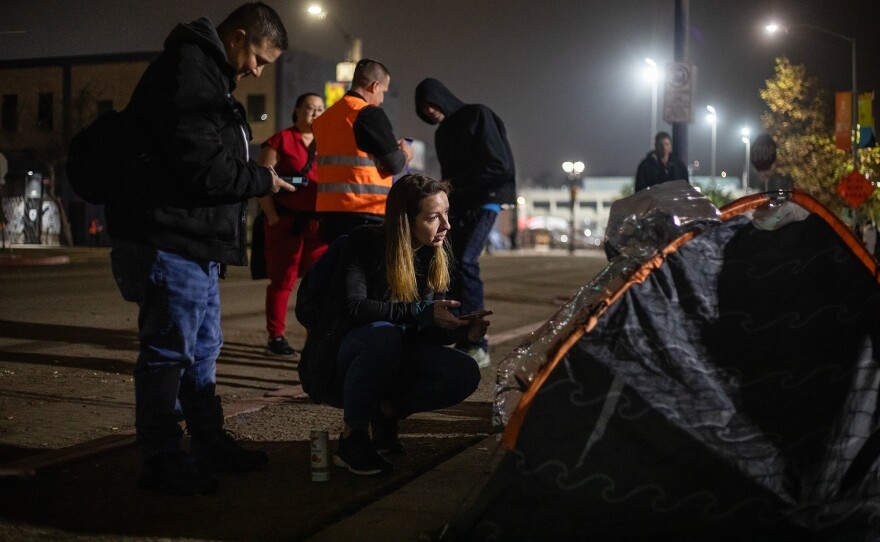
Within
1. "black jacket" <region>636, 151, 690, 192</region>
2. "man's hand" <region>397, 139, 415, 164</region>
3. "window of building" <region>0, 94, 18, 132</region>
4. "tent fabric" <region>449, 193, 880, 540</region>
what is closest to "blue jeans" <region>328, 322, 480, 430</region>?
"tent fabric" <region>449, 193, 880, 540</region>

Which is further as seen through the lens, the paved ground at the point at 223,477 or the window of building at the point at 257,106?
the window of building at the point at 257,106

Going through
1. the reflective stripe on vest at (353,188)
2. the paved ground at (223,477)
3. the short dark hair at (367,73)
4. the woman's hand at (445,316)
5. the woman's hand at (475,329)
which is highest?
the short dark hair at (367,73)

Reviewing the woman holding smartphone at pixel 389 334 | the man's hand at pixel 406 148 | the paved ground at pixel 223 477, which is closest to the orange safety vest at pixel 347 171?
the man's hand at pixel 406 148

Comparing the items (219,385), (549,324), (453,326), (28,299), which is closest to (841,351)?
(549,324)

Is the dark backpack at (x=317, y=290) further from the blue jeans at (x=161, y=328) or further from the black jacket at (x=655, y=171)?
the black jacket at (x=655, y=171)

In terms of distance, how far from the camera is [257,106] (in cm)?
5000

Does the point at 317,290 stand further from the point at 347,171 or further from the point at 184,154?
the point at 347,171

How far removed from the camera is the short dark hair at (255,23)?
352cm

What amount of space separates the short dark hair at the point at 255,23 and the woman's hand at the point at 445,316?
1154mm

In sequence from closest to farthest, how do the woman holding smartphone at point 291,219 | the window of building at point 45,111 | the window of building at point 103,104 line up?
1. the woman holding smartphone at point 291,219
2. the window of building at point 103,104
3. the window of building at point 45,111

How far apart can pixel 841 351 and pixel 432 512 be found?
1.40 meters

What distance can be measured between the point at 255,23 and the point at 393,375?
1402mm

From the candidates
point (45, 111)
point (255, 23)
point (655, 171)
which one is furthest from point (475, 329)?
point (45, 111)

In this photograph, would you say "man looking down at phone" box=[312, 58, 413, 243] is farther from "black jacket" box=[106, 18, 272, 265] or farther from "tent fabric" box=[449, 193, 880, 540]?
"tent fabric" box=[449, 193, 880, 540]
